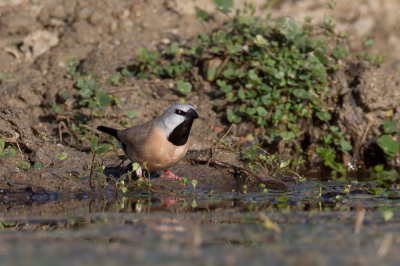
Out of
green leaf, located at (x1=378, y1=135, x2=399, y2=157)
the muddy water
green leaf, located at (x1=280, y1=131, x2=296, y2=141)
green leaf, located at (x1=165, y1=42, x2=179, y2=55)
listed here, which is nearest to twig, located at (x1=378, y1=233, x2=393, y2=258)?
the muddy water

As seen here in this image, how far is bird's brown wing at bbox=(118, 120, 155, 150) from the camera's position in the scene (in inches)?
224

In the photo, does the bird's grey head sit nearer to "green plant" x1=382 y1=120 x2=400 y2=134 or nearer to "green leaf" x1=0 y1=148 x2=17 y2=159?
"green leaf" x1=0 y1=148 x2=17 y2=159

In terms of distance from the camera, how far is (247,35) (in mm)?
8180

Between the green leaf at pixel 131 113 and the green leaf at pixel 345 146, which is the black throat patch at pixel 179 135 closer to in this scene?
the green leaf at pixel 131 113

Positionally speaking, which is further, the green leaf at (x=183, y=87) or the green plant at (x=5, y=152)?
the green leaf at (x=183, y=87)

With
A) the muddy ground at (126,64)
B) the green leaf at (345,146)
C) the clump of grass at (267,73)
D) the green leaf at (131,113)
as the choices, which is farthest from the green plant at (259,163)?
the green leaf at (131,113)

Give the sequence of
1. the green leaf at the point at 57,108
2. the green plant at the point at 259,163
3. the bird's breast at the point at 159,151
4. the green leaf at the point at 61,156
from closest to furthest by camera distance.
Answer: the bird's breast at the point at 159,151, the green leaf at the point at 61,156, the green plant at the point at 259,163, the green leaf at the point at 57,108

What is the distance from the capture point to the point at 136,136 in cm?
579

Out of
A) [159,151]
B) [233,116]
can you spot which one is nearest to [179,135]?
[159,151]

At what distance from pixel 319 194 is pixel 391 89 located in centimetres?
350

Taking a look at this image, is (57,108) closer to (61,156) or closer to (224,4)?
(61,156)

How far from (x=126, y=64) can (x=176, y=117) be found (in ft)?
10.7

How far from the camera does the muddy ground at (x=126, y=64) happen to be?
6484 mm

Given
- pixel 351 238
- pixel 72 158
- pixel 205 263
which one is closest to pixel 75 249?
pixel 205 263
